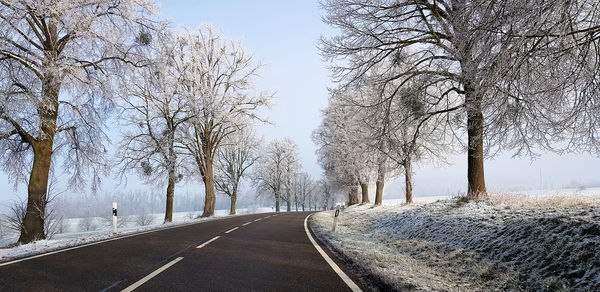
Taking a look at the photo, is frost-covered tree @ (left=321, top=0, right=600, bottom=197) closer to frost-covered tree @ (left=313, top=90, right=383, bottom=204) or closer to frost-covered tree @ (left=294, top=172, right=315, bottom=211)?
frost-covered tree @ (left=313, top=90, right=383, bottom=204)

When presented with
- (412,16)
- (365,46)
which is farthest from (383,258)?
(412,16)

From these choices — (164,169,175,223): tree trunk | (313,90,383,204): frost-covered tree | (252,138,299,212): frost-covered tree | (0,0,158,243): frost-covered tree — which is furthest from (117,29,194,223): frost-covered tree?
(252,138,299,212): frost-covered tree

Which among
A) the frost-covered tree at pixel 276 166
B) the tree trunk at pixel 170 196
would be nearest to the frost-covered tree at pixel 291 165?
the frost-covered tree at pixel 276 166

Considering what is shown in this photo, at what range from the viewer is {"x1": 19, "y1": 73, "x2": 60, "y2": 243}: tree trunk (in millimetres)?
11148

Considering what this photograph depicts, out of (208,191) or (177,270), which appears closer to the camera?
(177,270)

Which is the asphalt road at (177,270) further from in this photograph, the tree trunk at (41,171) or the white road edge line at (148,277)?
the tree trunk at (41,171)

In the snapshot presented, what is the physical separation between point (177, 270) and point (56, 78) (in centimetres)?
878

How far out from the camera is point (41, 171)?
11.7 metres

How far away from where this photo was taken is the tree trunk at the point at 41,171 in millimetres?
11148

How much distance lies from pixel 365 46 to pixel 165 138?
1484 cm

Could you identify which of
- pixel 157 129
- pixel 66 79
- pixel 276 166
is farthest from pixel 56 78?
pixel 276 166

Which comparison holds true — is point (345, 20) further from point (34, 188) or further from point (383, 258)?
point (34, 188)

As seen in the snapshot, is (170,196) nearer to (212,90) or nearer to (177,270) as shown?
(212,90)

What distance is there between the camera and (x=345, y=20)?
37.1ft
